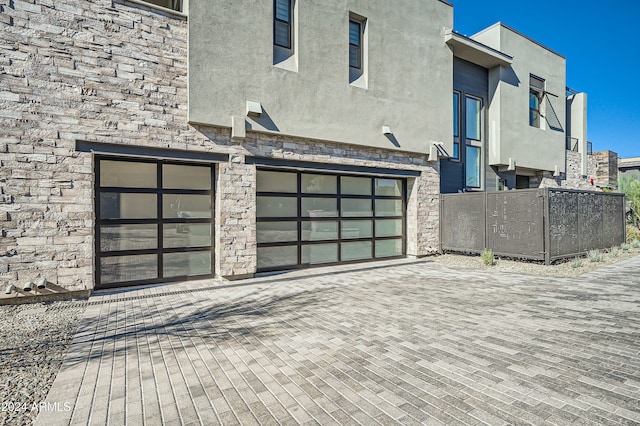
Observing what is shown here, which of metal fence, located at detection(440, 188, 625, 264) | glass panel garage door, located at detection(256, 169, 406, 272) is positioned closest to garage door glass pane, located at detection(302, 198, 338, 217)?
glass panel garage door, located at detection(256, 169, 406, 272)

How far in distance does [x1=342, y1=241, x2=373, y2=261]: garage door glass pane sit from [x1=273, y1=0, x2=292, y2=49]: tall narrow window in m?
5.52

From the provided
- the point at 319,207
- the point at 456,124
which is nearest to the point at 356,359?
the point at 319,207

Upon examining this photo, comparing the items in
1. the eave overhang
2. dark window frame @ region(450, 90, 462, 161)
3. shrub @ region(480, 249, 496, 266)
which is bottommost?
shrub @ region(480, 249, 496, 266)

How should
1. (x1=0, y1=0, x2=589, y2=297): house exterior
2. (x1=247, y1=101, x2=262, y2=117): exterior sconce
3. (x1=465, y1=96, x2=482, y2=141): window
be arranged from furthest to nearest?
(x1=465, y1=96, x2=482, y2=141): window, (x1=247, y1=101, x2=262, y2=117): exterior sconce, (x1=0, y1=0, x2=589, y2=297): house exterior

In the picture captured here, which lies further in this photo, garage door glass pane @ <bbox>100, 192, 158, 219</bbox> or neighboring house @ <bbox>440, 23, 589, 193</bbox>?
neighboring house @ <bbox>440, 23, 589, 193</bbox>

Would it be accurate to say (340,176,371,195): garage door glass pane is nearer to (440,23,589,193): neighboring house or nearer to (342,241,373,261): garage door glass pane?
(342,241,373,261): garage door glass pane

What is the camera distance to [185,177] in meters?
7.43

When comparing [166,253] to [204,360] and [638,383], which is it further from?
[638,383]

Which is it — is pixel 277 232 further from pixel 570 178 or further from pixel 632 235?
pixel 570 178

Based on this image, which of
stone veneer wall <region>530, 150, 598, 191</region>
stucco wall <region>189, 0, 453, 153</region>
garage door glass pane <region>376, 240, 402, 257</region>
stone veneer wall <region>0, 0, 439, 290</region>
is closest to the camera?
stone veneer wall <region>0, 0, 439, 290</region>

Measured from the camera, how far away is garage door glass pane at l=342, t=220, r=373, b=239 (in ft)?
31.9

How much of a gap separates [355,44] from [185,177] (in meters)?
5.90

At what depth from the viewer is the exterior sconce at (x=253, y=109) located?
7391 millimetres

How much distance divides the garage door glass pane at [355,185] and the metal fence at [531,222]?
2.90 m
